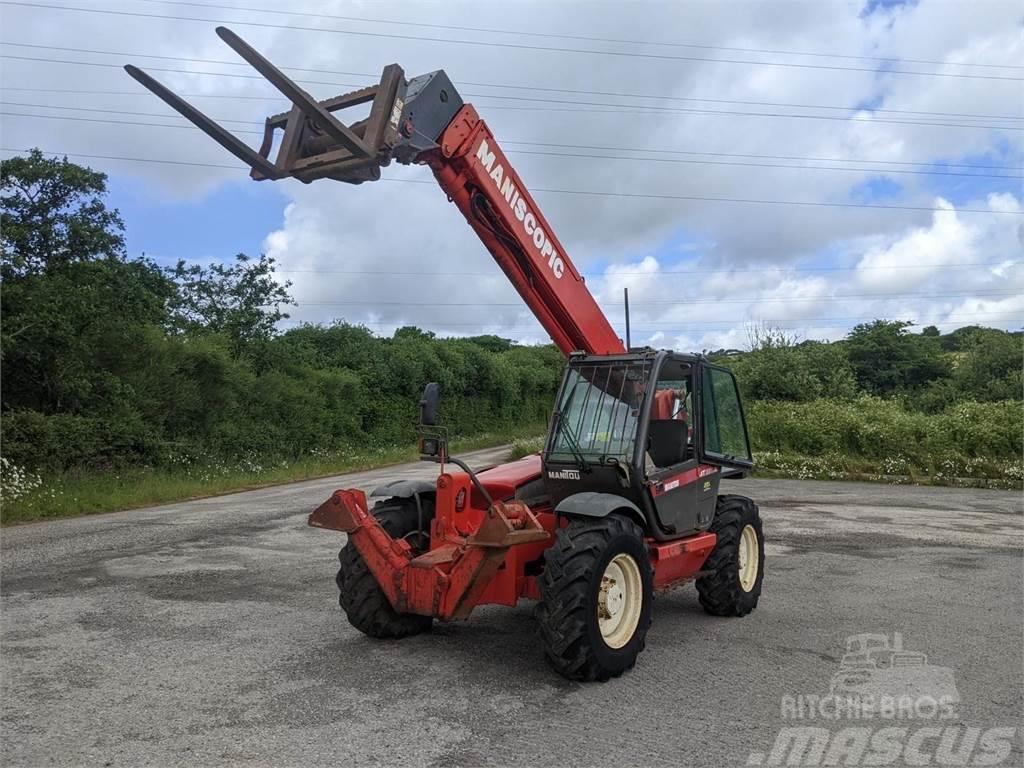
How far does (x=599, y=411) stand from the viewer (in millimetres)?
6359

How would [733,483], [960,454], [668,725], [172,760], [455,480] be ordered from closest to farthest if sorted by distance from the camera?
[172,760] → [668,725] → [455,480] → [733,483] → [960,454]

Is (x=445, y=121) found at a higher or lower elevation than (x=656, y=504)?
higher

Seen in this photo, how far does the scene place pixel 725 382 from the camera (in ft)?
24.2

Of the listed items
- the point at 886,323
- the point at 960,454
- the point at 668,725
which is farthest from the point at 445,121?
the point at 886,323

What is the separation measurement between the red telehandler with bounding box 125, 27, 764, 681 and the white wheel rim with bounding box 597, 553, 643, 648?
1 cm

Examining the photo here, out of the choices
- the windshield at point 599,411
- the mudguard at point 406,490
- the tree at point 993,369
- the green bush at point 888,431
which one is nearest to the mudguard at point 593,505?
the windshield at point 599,411

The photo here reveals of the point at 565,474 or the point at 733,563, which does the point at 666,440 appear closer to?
the point at 565,474

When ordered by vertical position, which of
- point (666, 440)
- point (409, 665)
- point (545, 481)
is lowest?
point (409, 665)

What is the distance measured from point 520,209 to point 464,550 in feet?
9.51

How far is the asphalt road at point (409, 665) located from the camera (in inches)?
168

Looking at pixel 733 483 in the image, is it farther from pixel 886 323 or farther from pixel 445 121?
pixel 886 323

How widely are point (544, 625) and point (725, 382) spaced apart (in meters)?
3.24

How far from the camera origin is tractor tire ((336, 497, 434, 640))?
19.5ft

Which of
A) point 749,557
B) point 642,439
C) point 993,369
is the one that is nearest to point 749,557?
point 749,557
